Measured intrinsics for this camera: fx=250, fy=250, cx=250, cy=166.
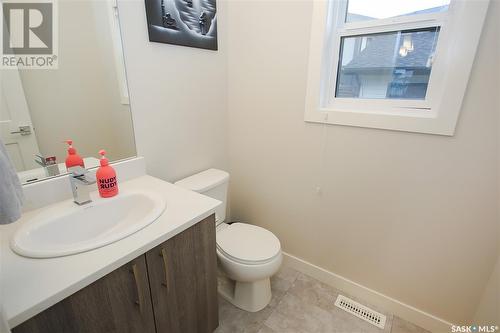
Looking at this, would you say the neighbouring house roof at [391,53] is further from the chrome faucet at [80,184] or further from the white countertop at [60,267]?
the chrome faucet at [80,184]

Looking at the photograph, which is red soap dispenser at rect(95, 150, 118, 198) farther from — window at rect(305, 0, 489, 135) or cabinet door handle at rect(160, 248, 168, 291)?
window at rect(305, 0, 489, 135)

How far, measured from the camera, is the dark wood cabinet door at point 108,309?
0.66m

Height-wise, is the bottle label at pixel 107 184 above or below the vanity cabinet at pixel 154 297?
above

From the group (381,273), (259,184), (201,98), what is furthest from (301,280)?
(201,98)

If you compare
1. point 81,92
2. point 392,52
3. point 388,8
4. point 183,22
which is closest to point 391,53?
point 392,52

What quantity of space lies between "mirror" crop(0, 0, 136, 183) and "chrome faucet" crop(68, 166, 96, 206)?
0.11 meters

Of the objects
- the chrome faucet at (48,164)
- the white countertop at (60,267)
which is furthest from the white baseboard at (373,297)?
the chrome faucet at (48,164)

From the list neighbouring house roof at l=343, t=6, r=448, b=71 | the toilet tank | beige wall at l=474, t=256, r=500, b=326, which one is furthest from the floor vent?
neighbouring house roof at l=343, t=6, r=448, b=71

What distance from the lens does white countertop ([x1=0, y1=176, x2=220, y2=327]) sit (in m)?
0.62

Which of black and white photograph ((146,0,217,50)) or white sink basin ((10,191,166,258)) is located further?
black and white photograph ((146,0,217,50))

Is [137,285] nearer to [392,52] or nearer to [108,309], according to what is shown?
[108,309]

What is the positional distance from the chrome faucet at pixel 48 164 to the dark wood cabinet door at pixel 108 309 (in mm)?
618

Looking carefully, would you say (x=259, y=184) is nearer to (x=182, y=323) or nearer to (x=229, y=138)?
(x=229, y=138)

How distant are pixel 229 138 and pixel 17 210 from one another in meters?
1.49
